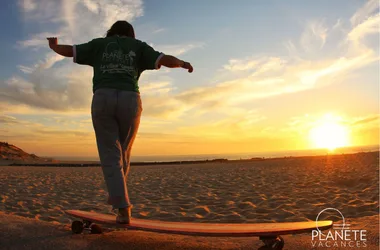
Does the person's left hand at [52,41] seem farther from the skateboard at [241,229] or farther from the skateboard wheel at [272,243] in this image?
the skateboard wheel at [272,243]

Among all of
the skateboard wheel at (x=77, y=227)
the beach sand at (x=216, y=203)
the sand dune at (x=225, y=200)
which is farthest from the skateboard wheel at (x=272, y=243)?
the sand dune at (x=225, y=200)

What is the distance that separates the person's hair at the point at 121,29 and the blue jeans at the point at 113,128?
0.77 metres

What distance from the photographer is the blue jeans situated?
2.88m

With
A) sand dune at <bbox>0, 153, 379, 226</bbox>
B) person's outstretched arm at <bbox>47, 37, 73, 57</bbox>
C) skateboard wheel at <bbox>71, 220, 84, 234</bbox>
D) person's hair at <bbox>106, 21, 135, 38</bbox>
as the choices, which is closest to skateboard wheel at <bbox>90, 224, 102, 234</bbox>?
skateboard wheel at <bbox>71, 220, 84, 234</bbox>

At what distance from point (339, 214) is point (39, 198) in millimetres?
6422

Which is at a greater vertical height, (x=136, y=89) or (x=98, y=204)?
(x=136, y=89)

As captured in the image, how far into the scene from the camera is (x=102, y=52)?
123 inches

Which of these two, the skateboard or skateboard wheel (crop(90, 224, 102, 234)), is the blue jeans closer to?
the skateboard

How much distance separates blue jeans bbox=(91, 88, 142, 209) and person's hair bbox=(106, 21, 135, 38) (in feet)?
2.53

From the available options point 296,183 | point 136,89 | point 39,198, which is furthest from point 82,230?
point 296,183

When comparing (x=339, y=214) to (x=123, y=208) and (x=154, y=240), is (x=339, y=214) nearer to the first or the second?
(x=154, y=240)

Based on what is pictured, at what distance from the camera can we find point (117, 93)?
2961 mm

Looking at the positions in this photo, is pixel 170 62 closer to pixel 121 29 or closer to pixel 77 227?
pixel 121 29

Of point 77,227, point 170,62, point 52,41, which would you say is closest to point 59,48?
point 52,41
